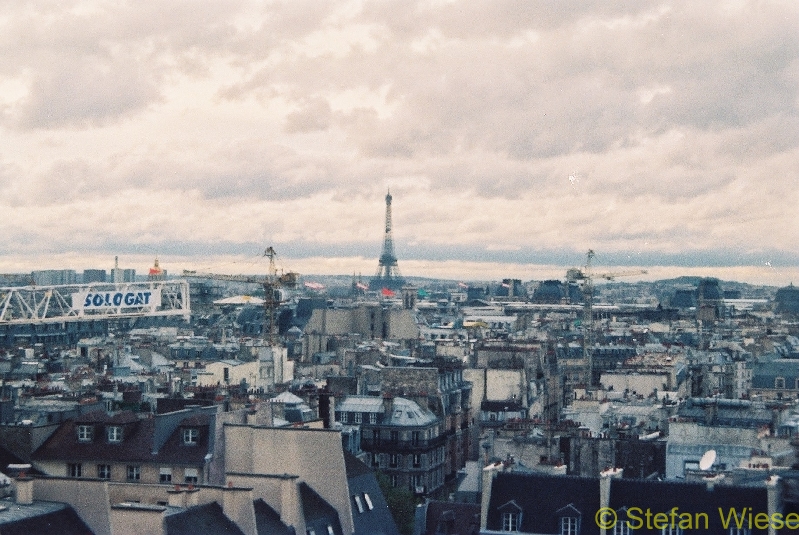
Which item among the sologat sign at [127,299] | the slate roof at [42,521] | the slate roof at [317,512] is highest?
the sologat sign at [127,299]

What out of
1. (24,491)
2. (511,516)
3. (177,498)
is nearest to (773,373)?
(511,516)

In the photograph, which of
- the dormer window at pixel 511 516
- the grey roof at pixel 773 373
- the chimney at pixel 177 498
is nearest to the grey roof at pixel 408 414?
the dormer window at pixel 511 516

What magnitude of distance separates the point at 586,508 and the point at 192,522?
13.5 m

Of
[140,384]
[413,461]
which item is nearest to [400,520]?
[413,461]

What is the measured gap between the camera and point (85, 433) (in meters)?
51.5

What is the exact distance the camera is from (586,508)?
46.8 m

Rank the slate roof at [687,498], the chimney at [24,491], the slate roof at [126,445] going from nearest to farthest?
the chimney at [24,491], the slate roof at [687,498], the slate roof at [126,445]

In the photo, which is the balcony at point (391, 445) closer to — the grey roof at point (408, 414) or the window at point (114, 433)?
the grey roof at point (408, 414)

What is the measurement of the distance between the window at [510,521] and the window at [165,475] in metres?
10.6

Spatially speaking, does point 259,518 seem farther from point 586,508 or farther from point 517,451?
point 517,451

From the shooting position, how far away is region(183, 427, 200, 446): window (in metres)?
49.8

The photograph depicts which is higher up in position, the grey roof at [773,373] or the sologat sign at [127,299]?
the sologat sign at [127,299]

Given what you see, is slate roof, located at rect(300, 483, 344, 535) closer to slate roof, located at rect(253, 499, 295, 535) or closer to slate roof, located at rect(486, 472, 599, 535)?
slate roof, located at rect(253, 499, 295, 535)

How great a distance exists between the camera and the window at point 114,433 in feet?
168
